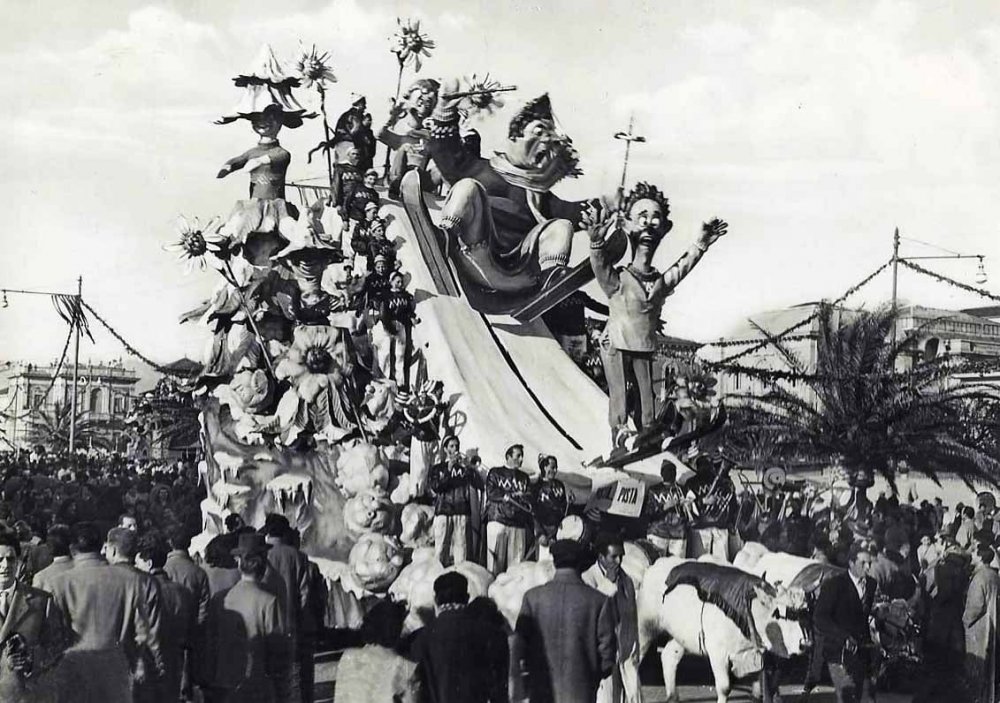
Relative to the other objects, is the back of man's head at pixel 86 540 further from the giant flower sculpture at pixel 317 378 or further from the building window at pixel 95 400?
the building window at pixel 95 400

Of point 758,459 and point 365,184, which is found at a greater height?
point 365,184

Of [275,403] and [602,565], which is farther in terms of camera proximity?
[275,403]

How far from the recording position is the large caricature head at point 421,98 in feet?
60.1

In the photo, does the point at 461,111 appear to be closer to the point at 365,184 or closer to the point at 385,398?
the point at 365,184

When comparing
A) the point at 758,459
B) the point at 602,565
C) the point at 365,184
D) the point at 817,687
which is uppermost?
the point at 365,184

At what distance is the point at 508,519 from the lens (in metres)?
14.9

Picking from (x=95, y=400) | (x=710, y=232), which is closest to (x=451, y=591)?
(x=710, y=232)

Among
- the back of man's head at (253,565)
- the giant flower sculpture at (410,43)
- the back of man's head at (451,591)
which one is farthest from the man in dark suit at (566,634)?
the giant flower sculpture at (410,43)

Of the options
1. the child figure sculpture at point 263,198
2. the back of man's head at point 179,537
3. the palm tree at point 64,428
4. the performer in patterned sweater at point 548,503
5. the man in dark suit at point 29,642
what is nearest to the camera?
the man in dark suit at point 29,642

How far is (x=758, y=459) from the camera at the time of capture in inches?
842

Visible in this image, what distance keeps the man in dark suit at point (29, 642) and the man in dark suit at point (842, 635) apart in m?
5.49

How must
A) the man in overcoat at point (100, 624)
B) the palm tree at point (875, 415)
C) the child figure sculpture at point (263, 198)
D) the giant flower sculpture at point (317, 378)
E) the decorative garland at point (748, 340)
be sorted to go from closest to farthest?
the man in overcoat at point (100, 624), the giant flower sculpture at point (317, 378), the child figure sculpture at point (263, 198), the palm tree at point (875, 415), the decorative garland at point (748, 340)

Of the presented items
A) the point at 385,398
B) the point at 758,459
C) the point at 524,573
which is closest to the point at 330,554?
the point at 385,398

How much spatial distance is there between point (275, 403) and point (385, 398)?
49.8 inches
